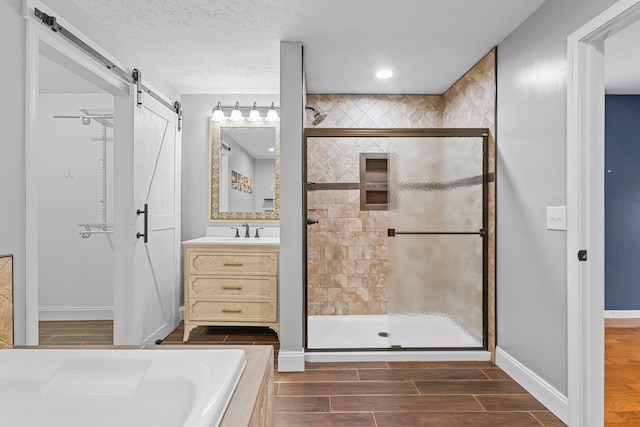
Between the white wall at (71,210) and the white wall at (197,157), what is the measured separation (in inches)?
29.5

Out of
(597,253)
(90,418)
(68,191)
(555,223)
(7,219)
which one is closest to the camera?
(90,418)

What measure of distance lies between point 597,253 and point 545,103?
34.3 inches

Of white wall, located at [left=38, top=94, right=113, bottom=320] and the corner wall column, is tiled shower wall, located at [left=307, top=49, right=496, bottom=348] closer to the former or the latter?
the corner wall column

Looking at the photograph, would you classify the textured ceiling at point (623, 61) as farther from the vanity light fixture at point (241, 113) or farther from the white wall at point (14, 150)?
the white wall at point (14, 150)

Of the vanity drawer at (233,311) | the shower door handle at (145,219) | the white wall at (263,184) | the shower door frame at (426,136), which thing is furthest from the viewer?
the white wall at (263,184)

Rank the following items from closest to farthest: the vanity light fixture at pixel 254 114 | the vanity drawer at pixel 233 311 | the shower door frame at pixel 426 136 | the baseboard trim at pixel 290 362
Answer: the baseboard trim at pixel 290 362
the shower door frame at pixel 426 136
the vanity drawer at pixel 233 311
the vanity light fixture at pixel 254 114

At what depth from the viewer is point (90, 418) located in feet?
3.94

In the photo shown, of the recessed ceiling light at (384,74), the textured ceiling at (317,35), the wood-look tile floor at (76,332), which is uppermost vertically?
the recessed ceiling light at (384,74)

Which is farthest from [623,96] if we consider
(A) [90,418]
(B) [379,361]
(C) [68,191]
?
(C) [68,191]

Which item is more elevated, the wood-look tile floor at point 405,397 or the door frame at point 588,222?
the door frame at point 588,222

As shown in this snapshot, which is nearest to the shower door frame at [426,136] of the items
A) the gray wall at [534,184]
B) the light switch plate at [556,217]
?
the gray wall at [534,184]

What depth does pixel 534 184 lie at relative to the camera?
2.32 m

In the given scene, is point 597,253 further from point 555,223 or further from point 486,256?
point 486,256

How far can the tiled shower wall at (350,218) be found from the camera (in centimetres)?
387
